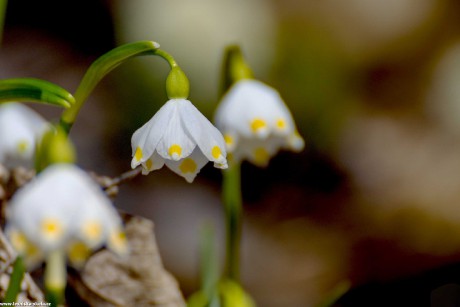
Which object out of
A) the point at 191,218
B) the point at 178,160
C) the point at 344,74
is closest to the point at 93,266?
the point at 178,160

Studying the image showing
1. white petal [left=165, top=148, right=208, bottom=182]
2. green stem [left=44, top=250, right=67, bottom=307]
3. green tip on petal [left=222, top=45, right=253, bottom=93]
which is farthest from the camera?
green tip on petal [left=222, top=45, right=253, bottom=93]

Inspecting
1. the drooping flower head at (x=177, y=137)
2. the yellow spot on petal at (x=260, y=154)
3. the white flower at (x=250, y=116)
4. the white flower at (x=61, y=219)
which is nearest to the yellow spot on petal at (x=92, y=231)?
the white flower at (x=61, y=219)

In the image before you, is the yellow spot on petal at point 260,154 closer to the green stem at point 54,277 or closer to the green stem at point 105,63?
the green stem at point 105,63

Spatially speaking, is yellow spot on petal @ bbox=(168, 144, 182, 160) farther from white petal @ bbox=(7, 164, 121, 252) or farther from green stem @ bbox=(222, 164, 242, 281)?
green stem @ bbox=(222, 164, 242, 281)

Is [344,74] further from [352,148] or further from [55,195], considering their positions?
[55,195]

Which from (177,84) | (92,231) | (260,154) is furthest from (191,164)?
(260,154)

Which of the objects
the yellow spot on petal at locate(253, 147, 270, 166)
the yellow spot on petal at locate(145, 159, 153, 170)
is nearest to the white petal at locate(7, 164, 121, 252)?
the yellow spot on petal at locate(145, 159, 153, 170)
